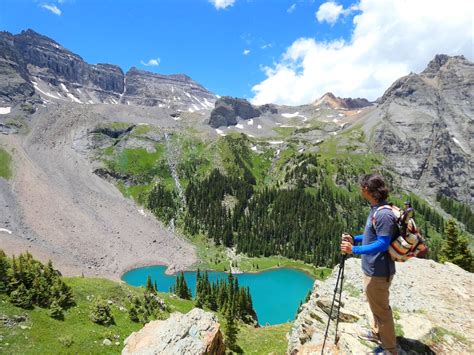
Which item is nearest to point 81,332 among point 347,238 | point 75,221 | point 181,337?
point 181,337

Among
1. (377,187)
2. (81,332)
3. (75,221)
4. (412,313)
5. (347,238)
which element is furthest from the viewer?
(75,221)

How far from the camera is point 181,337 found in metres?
15.4

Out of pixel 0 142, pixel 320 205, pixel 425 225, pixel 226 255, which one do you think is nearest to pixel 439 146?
pixel 425 225

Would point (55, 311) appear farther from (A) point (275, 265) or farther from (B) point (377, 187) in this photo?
(A) point (275, 265)

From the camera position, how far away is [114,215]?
136 meters

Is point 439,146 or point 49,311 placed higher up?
point 439,146

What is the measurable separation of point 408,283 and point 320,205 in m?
141

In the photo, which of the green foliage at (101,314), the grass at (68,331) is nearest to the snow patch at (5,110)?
the grass at (68,331)

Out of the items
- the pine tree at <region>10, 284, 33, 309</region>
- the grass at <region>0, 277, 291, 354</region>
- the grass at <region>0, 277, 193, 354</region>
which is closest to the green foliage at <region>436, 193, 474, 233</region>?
the grass at <region>0, 277, 291, 354</region>

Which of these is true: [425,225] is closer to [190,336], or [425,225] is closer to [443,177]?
[443,177]

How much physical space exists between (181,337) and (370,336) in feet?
28.5

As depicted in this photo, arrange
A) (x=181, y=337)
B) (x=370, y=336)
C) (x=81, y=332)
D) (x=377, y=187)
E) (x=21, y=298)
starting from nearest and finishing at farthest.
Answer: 1. (x=377, y=187)
2. (x=370, y=336)
3. (x=181, y=337)
4. (x=81, y=332)
5. (x=21, y=298)

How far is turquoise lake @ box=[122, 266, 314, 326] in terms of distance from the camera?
79500mm

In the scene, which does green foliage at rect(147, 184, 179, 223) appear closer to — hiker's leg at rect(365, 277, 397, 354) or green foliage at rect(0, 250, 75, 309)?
green foliage at rect(0, 250, 75, 309)
